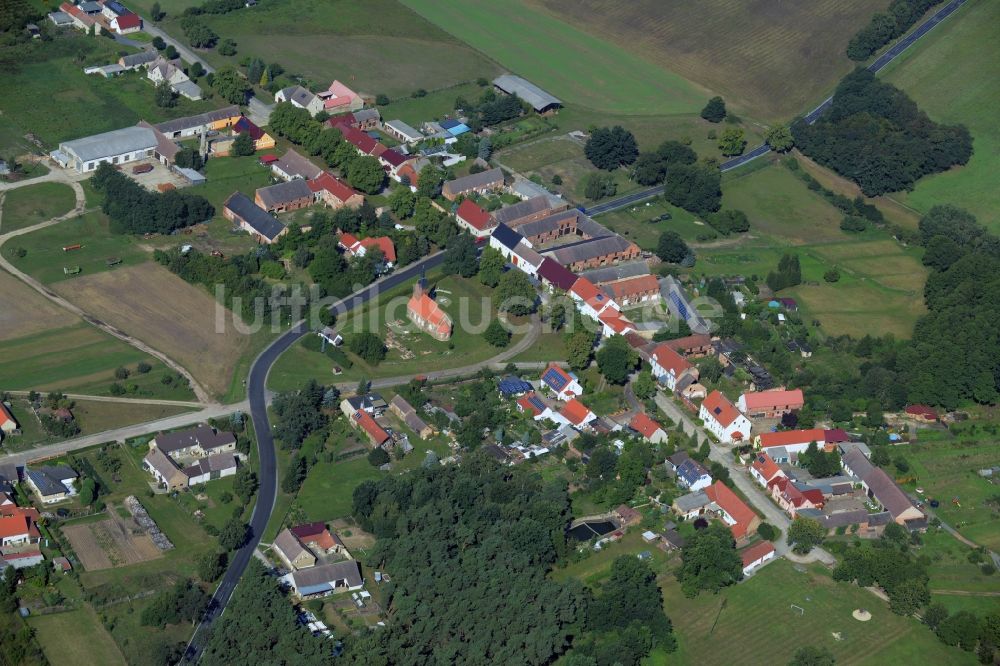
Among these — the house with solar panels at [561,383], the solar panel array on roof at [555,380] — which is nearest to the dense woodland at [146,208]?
the house with solar panels at [561,383]

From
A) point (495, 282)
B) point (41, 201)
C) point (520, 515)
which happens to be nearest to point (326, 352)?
point (495, 282)

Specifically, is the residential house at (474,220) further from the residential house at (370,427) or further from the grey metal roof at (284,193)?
the residential house at (370,427)

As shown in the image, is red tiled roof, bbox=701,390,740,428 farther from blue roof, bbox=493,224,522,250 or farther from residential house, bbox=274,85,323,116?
residential house, bbox=274,85,323,116

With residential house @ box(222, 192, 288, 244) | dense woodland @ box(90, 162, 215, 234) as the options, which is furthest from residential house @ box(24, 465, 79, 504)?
residential house @ box(222, 192, 288, 244)

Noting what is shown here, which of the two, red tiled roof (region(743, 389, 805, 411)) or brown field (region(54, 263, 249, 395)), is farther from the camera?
brown field (region(54, 263, 249, 395))

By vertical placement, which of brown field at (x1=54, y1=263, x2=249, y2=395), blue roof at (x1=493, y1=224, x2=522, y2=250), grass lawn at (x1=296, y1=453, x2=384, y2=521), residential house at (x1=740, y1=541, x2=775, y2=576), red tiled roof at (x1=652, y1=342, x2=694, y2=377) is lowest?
brown field at (x1=54, y1=263, x2=249, y2=395)

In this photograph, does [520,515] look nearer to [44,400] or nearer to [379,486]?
[379,486]
